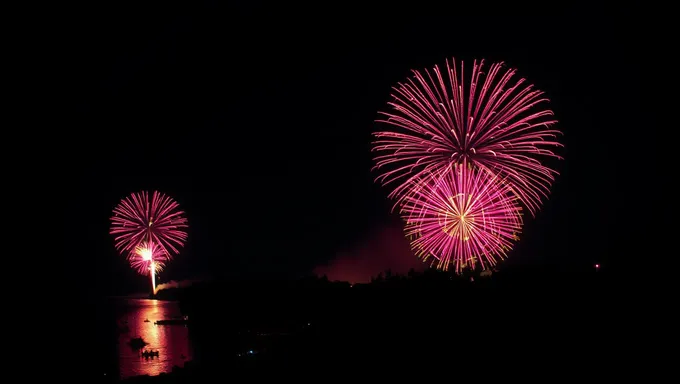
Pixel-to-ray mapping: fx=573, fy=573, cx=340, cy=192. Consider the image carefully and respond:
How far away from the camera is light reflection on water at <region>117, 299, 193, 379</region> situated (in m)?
27.0

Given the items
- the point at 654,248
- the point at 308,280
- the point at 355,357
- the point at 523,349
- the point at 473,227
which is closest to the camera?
the point at 523,349

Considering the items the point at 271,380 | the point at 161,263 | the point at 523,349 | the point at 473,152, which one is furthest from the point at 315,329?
the point at 161,263

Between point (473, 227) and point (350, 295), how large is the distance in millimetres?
6546

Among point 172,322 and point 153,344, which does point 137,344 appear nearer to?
point 153,344

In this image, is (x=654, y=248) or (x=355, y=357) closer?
(x=355, y=357)

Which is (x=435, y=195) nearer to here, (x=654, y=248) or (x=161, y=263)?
(x=654, y=248)

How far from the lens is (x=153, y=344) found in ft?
114

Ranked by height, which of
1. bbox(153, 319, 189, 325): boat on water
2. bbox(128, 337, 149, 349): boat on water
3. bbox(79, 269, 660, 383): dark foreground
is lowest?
bbox(79, 269, 660, 383): dark foreground

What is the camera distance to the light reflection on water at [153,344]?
88.4 feet

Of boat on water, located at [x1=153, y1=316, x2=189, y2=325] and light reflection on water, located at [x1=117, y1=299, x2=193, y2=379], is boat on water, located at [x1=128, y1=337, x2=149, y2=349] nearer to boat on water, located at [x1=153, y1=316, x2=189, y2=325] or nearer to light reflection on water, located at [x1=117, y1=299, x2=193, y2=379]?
light reflection on water, located at [x1=117, y1=299, x2=193, y2=379]

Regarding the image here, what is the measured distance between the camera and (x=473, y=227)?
87.2ft

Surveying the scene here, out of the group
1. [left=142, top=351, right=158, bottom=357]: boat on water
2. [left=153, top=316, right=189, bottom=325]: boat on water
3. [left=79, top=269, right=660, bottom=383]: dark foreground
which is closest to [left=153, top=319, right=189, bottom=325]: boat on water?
[left=153, top=316, right=189, bottom=325]: boat on water

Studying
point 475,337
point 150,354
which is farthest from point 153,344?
point 475,337

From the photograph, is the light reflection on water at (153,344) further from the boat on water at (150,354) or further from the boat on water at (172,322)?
the boat on water at (172,322)
